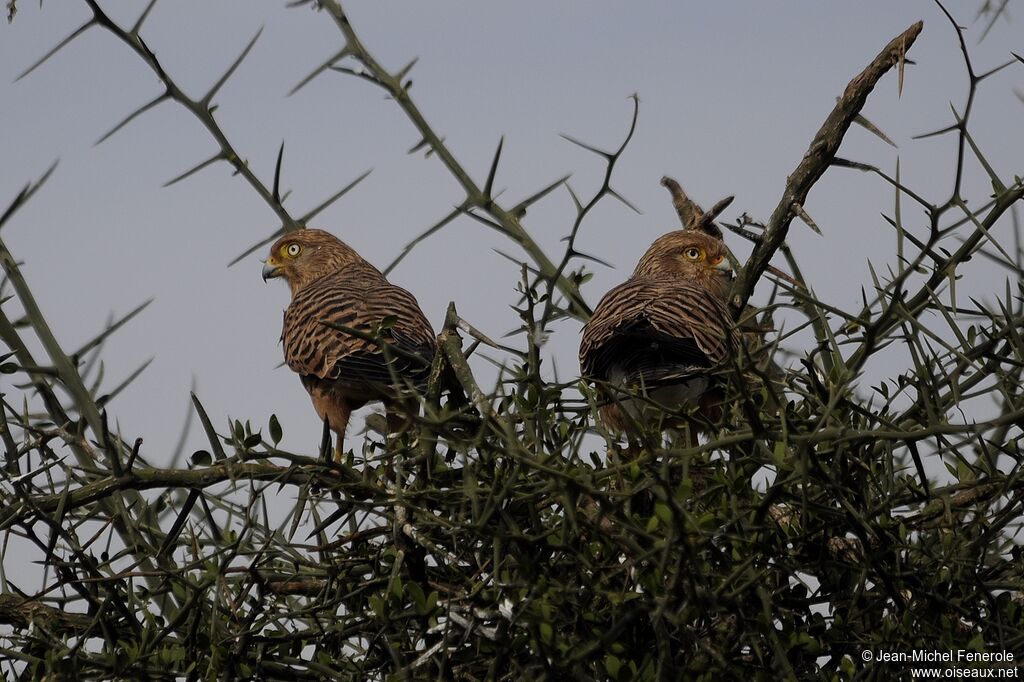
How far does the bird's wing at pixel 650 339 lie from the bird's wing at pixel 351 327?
2.27 feet

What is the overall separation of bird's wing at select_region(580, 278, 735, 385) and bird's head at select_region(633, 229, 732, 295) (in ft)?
4.12

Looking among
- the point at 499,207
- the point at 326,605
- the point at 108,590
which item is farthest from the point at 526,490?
the point at 499,207

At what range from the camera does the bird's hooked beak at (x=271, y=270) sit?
8008 millimetres

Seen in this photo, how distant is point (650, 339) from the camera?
16.0 feet

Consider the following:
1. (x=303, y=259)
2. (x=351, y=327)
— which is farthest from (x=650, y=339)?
(x=303, y=259)

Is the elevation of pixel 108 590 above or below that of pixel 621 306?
below

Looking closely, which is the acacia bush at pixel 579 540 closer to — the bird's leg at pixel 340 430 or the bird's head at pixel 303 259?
the bird's leg at pixel 340 430

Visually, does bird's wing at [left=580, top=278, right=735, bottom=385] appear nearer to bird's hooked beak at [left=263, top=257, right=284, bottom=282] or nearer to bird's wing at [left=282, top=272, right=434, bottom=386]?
bird's wing at [left=282, top=272, right=434, bottom=386]

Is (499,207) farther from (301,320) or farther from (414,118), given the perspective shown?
(301,320)

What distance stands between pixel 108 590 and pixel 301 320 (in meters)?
3.54

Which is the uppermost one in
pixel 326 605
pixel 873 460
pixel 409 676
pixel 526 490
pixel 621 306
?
pixel 621 306

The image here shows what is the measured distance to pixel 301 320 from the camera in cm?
653

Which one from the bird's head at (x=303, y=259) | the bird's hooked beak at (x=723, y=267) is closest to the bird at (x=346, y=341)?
the bird's head at (x=303, y=259)

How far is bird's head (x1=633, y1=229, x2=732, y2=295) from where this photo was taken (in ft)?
21.4
